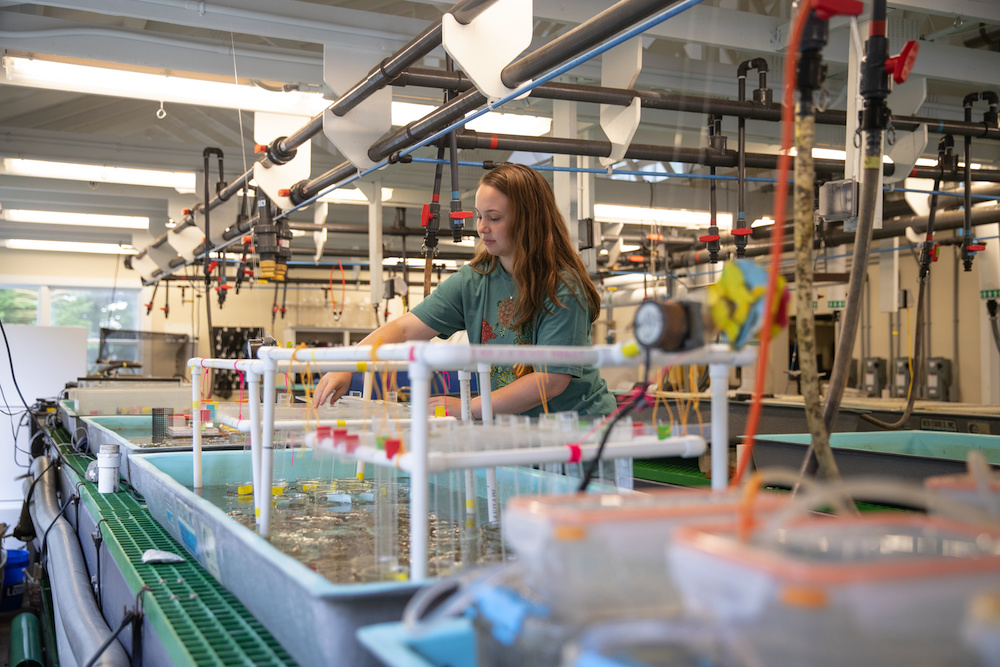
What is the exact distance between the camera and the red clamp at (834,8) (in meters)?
0.99

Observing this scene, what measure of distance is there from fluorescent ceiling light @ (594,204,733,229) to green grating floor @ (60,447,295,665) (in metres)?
5.47

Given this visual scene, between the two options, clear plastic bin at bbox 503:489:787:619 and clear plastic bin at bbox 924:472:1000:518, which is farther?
clear plastic bin at bbox 924:472:1000:518

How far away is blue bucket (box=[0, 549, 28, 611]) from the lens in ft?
14.2

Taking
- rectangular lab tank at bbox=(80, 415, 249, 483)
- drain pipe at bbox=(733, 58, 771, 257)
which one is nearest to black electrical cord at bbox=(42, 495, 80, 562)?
rectangular lab tank at bbox=(80, 415, 249, 483)

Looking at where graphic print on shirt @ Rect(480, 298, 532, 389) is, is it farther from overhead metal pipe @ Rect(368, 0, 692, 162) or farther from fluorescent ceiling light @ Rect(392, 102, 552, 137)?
fluorescent ceiling light @ Rect(392, 102, 552, 137)

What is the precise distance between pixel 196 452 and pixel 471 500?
3.26 ft

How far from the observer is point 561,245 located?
1.94m

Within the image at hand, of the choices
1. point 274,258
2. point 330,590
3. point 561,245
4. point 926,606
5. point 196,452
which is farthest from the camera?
point 274,258

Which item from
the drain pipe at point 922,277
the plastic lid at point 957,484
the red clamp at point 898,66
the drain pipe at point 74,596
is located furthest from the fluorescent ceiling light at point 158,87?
the plastic lid at point 957,484

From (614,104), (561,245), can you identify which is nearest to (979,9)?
(614,104)

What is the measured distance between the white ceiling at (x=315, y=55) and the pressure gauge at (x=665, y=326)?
1.58 m

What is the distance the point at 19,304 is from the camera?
12.3m

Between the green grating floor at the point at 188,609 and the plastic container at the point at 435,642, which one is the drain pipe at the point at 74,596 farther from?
the plastic container at the point at 435,642

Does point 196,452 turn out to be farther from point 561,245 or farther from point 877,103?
point 877,103
